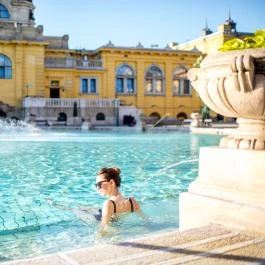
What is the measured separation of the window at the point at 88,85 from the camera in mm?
45719

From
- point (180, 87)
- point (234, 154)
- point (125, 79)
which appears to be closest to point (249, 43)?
point (234, 154)

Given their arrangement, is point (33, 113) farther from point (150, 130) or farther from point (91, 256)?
point (91, 256)

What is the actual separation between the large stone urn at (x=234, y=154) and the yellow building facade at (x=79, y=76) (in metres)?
34.7

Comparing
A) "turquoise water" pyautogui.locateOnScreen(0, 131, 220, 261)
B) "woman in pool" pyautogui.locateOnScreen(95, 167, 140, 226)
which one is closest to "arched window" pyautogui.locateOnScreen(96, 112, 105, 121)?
"turquoise water" pyautogui.locateOnScreen(0, 131, 220, 261)

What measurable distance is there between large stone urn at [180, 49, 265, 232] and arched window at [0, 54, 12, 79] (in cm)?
4086

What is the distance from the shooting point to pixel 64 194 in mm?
7629

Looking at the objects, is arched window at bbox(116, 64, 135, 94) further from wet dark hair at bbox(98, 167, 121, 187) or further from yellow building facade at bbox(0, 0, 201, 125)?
wet dark hair at bbox(98, 167, 121, 187)

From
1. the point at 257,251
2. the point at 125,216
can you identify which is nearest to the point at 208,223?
Answer: the point at 257,251

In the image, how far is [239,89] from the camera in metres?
3.48

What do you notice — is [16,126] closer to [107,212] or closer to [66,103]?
[66,103]

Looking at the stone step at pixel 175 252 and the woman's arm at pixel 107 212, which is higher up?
the stone step at pixel 175 252

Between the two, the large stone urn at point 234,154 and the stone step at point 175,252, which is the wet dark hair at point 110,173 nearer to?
the large stone urn at point 234,154

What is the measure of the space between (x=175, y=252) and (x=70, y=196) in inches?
187

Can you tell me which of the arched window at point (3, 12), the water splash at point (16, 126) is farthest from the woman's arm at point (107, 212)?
the arched window at point (3, 12)
